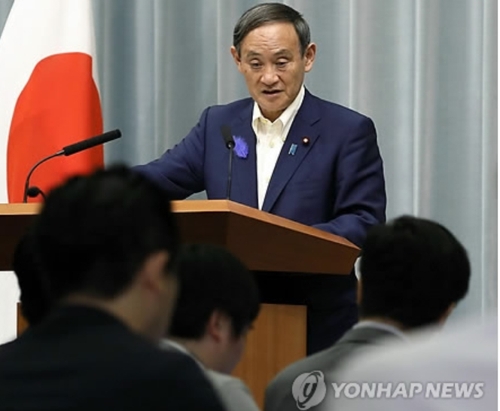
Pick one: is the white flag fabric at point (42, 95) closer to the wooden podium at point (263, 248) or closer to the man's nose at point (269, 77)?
the man's nose at point (269, 77)

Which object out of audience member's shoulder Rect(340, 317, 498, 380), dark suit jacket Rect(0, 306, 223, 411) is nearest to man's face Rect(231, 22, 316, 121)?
audience member's shoulder Rect(340, 317, 498, 380)

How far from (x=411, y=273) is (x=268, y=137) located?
1536 mm

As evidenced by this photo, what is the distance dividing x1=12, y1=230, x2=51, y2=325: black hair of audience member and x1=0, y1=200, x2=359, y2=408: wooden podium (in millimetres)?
410

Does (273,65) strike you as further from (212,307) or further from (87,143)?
(212,307)

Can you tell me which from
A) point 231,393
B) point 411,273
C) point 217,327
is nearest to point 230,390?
point 231,393

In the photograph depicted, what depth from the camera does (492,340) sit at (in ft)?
5.44

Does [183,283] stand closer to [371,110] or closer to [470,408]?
[470,408]

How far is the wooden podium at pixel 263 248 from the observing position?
241 cm

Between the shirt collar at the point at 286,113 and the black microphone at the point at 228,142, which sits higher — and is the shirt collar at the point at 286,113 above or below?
above

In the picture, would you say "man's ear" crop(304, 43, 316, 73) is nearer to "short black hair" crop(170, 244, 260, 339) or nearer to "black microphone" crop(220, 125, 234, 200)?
"black microphone" crop(220, 125, 234, 200)

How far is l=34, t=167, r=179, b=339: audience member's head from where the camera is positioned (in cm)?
145

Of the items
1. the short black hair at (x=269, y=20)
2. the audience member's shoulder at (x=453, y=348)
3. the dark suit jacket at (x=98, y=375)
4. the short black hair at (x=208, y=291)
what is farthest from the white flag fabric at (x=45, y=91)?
the dark suit jacket at (x=98, y=375)

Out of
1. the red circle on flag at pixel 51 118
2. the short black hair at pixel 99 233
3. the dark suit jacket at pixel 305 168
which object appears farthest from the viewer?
the red circle on flag at pixel 51 118

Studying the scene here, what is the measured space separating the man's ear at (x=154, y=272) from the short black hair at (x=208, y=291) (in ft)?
1.33
